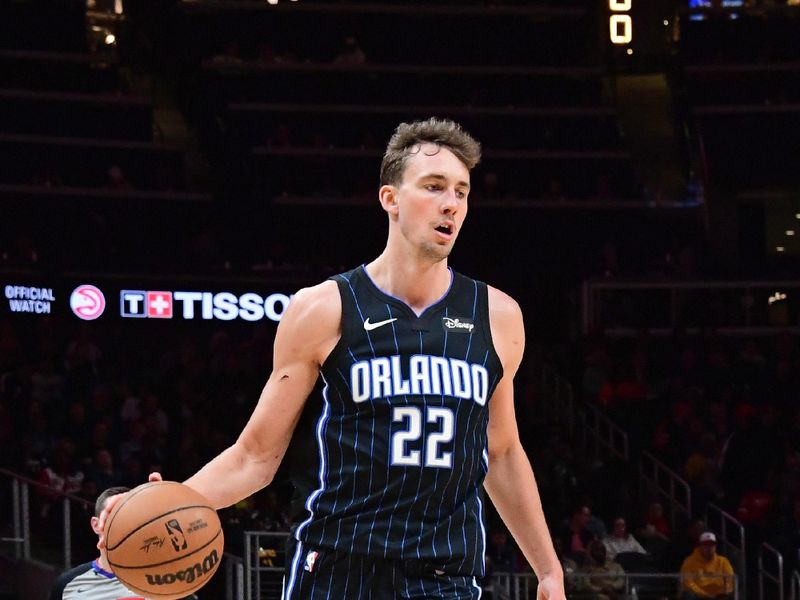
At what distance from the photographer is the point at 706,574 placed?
12.8 metres

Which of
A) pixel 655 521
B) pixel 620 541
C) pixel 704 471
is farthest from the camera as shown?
pixel 704 471

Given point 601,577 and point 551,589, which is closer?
point 551,589

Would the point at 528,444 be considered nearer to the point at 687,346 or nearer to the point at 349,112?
the point at 687,346

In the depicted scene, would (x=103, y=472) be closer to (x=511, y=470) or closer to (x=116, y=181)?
(x=116, y=181)

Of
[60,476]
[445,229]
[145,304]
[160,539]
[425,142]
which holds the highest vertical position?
[145,304]

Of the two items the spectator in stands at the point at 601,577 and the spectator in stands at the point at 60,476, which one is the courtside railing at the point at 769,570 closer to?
the spectator in stands at the point at 601,577

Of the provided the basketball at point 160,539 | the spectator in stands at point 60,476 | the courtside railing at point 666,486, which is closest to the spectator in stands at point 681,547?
the courtside railing at point 666,486

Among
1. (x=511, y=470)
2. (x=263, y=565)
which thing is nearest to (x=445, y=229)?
(x=511, y=470)

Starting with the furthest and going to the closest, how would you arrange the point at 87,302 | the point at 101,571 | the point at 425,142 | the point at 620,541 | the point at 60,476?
the point at 87,302, the point at 60,476, the point at 620,541, the point at 101,571, the point at 425,142

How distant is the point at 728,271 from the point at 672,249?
1290mm

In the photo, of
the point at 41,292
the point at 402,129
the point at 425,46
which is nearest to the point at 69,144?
the point at 41,292

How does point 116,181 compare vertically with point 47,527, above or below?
above

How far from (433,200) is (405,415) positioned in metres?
0.66

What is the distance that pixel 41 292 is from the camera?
18.5 meters
